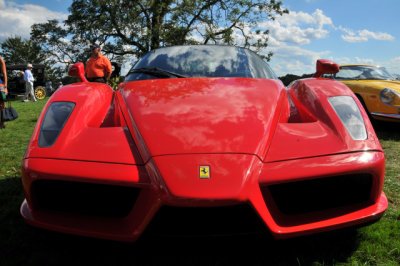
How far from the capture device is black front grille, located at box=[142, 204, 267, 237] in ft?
3.66

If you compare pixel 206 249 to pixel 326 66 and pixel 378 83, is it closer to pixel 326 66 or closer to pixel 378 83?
pixel 326 66

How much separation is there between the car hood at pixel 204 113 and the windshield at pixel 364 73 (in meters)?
→ 4.87

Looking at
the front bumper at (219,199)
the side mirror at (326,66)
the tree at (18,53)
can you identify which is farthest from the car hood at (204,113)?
the tree at (18,53)

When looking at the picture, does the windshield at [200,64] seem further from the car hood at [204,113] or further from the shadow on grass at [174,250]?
the shadow on grass at [174,250]

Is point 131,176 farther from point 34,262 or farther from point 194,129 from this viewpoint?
point 34,262

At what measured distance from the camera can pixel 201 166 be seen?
1.14 metres

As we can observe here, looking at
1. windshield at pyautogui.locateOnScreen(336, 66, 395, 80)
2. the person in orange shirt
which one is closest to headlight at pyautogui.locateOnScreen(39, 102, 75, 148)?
the person in orange shirt

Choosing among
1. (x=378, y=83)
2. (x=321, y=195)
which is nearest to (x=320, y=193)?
(x=321, y=195)

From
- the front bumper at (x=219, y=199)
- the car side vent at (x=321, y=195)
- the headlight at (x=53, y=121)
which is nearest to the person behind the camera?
the front bumper at (x=219, y=199)

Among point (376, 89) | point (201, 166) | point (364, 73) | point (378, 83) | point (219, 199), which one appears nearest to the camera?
point (219, 199)

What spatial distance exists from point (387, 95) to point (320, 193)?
15.0 ft

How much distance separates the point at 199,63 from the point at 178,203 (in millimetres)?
1541

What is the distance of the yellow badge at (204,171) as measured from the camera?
1107 millimetres

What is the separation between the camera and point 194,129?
1361mm
